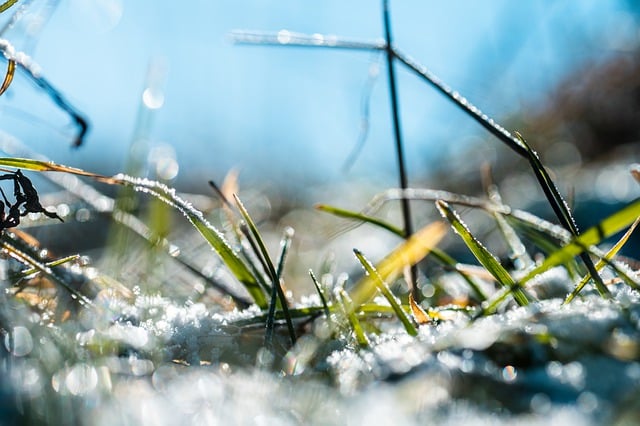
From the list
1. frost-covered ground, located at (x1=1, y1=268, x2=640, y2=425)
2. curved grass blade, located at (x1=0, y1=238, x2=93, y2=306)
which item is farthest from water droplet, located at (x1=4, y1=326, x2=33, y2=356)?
curved grass blade, located at (x1=0, y1=238, x2=93, y2=306)

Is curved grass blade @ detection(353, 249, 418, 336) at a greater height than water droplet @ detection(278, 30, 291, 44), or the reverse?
water droplet @ detection(278, 30, 291, 44)

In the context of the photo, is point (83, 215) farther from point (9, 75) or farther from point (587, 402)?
point (587, 402)

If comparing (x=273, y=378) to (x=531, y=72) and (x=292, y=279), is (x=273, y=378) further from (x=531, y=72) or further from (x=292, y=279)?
(x=531, y=72)

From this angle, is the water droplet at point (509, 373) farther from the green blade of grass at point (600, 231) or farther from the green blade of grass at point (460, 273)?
the green blade of grass at point (460, 273)

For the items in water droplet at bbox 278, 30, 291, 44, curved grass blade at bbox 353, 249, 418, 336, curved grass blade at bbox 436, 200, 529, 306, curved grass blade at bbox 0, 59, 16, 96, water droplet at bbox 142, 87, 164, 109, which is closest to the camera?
curved grass blade at bbox 353, 249, 418, 336

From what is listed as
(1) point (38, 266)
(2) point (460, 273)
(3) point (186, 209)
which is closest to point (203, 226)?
(3) point (186, 209)

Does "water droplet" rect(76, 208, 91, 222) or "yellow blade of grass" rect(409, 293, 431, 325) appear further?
"water droplet" rect(76, 208, 91, 222)

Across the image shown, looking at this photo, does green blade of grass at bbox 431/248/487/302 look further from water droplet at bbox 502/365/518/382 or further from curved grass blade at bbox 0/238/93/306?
curved grass blade at bbox 0/238/93/306

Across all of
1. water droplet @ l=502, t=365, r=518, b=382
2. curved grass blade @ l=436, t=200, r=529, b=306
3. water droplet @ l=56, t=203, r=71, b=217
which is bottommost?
water droplet @ l=56, t=203, r=71, b=217

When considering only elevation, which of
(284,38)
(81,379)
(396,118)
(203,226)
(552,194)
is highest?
(284,38)

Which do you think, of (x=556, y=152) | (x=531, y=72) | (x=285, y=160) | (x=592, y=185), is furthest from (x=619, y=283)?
(x=285, y=160)

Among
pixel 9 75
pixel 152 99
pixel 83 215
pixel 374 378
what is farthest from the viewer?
pixel 83 215
